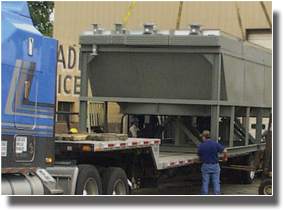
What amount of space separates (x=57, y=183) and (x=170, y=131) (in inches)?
298

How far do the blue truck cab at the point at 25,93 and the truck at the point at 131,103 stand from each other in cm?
1

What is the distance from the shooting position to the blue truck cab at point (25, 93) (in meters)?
8.33

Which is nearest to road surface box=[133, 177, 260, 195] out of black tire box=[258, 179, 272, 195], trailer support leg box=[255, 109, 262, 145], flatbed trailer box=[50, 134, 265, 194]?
flatbed trailer box=[50, 134, 265, 194]

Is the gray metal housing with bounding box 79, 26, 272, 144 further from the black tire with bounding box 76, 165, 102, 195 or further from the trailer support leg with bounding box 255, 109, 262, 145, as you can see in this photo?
the black tire with bounding box 76, 165, 102, 195

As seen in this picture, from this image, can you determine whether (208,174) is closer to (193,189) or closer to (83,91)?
(193,189)

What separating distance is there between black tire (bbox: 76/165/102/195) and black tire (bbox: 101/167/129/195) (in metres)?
0.28

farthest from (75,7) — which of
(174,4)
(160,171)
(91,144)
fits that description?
(91,144)

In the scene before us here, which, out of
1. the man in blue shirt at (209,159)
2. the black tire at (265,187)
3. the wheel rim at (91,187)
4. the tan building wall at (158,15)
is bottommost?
the black tire at (265,187)

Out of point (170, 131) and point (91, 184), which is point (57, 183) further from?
point (170, 131)

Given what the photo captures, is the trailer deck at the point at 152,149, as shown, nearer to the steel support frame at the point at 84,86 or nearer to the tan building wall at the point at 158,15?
the steel support frame at the point at 84,86

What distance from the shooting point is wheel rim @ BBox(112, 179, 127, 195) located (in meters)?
10.9

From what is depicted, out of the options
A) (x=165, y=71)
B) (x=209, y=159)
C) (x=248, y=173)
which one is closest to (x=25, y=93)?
(x=209, y=159)

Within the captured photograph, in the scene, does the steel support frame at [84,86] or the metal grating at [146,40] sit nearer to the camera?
the metal grating at [146,40]

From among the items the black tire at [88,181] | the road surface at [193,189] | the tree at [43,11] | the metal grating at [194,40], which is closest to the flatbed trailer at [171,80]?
the metal grating at [194,40]
